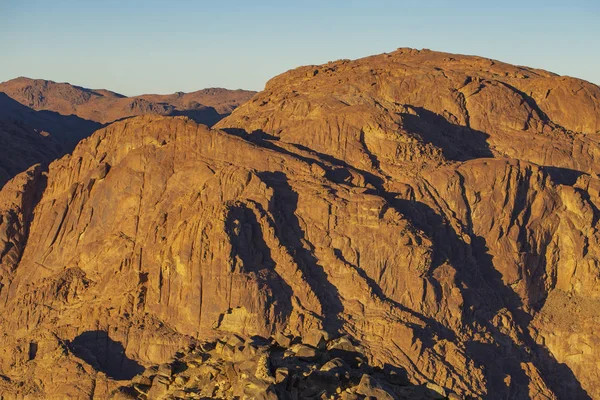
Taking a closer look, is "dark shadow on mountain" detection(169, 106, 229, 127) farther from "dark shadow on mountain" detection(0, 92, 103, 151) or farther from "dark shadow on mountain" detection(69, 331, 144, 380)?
"dark shadow on mountain" detection(69, 331, 144, 380)

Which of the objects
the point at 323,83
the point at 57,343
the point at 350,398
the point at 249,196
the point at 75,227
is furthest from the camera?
the point at 323,83

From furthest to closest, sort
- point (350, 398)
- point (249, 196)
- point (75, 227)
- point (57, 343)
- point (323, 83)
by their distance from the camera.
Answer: point (323, 83) < point (75, 227) < point (249, 196) < point (57, 343) < point (350, 398)

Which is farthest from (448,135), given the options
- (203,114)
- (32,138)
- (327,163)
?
(203,114)

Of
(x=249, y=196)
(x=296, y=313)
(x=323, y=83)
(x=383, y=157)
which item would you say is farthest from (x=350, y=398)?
(x=323, y=83)

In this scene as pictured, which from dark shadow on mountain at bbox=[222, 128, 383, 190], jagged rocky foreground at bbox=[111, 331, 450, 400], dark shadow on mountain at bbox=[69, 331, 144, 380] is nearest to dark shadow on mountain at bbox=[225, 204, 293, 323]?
dark shadow on mountain at bbox=[222, 128, 383, 190]

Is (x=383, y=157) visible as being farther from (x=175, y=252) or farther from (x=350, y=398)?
(x=350, y=398)
